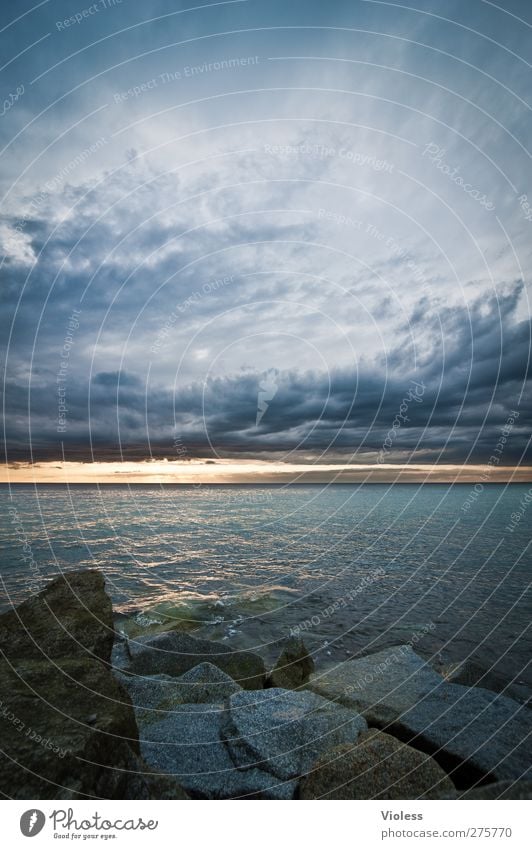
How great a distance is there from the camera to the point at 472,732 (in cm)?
880

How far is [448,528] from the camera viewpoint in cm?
5744

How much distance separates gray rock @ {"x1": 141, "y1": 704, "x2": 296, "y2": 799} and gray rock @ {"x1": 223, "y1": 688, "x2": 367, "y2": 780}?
0.23 m

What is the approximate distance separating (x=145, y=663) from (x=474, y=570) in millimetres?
28638

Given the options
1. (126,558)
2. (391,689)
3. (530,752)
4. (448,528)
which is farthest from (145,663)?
(448,528)

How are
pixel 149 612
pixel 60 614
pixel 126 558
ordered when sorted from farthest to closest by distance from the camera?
pixel 126 558, pixel 149 612, pixel 60 614

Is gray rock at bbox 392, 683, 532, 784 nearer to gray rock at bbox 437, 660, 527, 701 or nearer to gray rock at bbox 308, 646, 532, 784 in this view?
gray rock at bbox 308, 646, 532, 784

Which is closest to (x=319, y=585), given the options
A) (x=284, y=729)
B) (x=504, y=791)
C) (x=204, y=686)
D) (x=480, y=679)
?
(x=480, y=679)

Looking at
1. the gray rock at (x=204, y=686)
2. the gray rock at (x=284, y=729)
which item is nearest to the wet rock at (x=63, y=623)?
the gray rock at (x=204, y=686)

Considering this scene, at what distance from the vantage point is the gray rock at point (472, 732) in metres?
8.00

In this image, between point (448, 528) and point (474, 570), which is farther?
point (448, 528)

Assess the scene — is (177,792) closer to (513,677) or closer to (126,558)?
(513,677)

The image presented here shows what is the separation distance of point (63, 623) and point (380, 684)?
30.2 ft

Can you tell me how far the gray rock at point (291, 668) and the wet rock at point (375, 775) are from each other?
5483mm

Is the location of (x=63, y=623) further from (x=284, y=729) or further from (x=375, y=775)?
(x=375, y=775)
